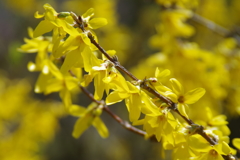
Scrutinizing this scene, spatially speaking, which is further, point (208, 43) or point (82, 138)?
point (82, 138)

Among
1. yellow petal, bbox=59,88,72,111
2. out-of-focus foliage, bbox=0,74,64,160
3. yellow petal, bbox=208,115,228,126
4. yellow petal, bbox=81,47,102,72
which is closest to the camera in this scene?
yellow petal, bbox=81,47,102,72

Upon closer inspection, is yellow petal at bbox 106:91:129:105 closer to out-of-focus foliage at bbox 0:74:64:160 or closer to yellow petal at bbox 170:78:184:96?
yellow petal at bbox 170:78:184:96

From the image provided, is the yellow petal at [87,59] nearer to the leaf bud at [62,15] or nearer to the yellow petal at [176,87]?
the leaf bud at [62,15]

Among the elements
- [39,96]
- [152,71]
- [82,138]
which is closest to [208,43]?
[152,71]

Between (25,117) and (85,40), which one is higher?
(85,40)

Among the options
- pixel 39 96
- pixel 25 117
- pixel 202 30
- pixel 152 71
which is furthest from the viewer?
pixel 39 96

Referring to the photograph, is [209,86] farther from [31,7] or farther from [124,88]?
[31,7]

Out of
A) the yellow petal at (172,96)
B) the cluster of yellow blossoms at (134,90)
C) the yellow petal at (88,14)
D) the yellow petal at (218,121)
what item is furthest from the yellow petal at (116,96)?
the yellow petal at (218,121)

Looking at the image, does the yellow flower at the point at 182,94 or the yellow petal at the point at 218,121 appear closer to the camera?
the yellow flower at the point at 182,94

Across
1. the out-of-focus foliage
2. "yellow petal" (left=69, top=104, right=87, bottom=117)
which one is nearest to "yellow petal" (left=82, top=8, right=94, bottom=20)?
"yellow petal" (left=69, top=104, right=87, bottom=117)

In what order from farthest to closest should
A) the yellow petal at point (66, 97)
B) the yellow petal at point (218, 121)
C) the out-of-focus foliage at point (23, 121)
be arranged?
the out-of-focus foliage at point (23, 121)
the yellow petal at point (66, 97)
the yellow petal at point (218, 121)

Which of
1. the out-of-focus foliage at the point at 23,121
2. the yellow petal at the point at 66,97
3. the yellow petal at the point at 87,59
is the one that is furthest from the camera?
the out-of-focus foliage at the point at 23,121
